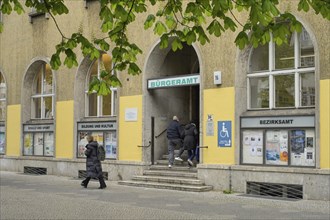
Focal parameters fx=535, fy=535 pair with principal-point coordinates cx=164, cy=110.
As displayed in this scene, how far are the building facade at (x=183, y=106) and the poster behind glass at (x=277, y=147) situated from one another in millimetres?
27

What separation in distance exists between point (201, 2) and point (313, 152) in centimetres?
811

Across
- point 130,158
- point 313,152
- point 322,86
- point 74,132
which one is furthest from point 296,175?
point 74,132

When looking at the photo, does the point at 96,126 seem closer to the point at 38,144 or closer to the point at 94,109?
the point at 94,109

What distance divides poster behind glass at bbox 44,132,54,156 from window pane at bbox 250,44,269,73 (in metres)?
9.69

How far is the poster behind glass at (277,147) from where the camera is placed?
14.1 m

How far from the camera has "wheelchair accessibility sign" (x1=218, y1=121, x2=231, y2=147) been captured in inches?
595

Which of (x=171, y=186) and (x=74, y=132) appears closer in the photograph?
(x=171, y=186)

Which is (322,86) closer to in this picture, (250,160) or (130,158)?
(250,160)

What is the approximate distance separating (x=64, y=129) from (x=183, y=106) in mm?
4804

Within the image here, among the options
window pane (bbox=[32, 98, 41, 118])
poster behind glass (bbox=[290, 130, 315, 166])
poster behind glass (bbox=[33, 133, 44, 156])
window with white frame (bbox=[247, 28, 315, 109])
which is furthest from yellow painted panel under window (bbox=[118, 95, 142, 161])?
window pane (bbox=[32, 98, 41, 118])

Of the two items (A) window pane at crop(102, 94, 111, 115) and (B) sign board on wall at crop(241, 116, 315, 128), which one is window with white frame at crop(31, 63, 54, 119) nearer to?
(A) window pane at crop(102, 94, 111, 115)

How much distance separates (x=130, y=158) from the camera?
58.7ft

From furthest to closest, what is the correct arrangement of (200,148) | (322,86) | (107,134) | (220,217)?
(107,134) < (200,148) < (322,86) < (220,217)

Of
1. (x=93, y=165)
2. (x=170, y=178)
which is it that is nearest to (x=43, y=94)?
(x=93, y=165)
